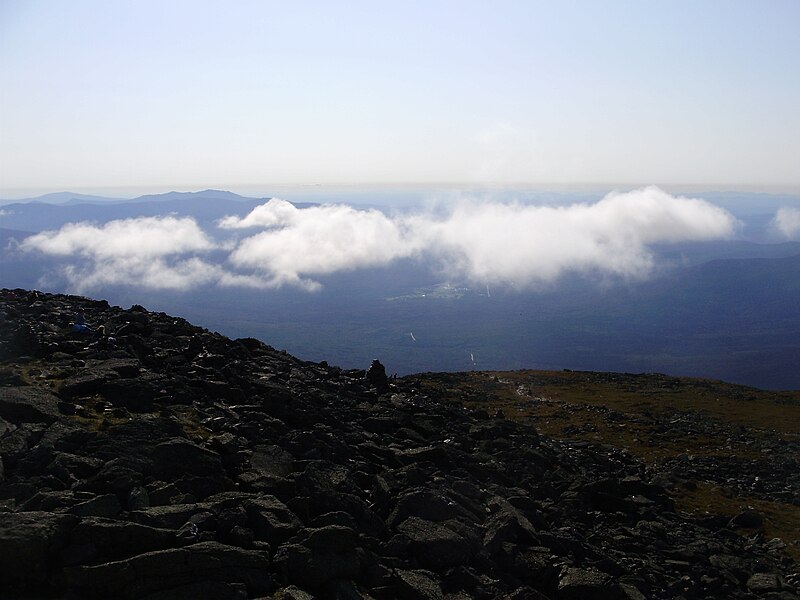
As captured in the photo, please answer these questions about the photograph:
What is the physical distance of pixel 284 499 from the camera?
1755 centimetres

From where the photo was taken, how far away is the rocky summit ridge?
1373cm

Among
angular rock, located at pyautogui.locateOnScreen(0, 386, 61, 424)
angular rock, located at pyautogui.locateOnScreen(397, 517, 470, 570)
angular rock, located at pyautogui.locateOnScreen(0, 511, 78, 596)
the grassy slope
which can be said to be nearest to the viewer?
angular rock, located at pyautogui.locateOnScreen(0, 511, 78, 596)

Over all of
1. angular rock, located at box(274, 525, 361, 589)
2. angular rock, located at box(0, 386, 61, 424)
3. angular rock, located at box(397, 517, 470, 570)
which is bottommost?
angular rock, located at box(397, 517, 470, 570)

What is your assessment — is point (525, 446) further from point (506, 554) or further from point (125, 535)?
point (125, 535)

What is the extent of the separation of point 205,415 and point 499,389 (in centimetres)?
3989

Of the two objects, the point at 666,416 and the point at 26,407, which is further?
the point at 666,416

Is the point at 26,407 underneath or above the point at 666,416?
above

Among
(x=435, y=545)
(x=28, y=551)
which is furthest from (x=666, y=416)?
(x=28, y=551)

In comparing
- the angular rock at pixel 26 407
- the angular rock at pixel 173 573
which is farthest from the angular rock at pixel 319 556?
the angular rock at pixel 26 407

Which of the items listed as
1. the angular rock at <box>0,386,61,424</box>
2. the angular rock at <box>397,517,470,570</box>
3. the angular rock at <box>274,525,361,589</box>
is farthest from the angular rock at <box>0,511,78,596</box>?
the angular rock at <box>397,517,470,570</box>

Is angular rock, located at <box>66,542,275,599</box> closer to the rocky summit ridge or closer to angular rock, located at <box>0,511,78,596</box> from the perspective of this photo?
the rocky summit ridge

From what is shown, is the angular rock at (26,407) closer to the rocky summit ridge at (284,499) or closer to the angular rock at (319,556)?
the rocky summit ridge at (284,499)

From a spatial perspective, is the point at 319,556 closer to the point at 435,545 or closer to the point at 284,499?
the point at 284,499

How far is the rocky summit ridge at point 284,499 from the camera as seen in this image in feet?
45.0
